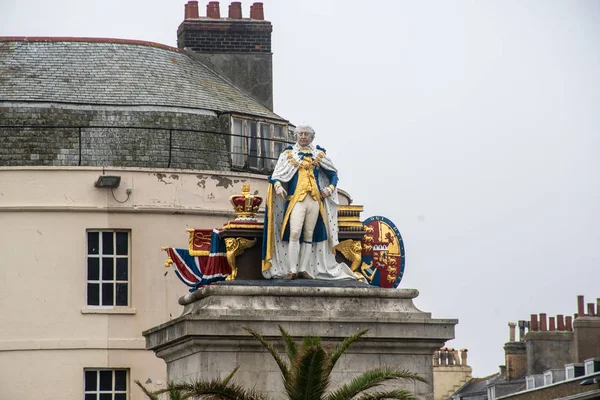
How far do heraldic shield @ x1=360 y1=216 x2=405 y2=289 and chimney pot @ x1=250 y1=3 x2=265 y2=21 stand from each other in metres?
16.3

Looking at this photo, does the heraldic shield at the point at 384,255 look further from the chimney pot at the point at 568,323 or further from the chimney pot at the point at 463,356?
the chimney pot at the point at 463,356

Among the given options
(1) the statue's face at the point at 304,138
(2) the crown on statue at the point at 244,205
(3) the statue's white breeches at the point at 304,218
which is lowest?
(3) the statue's white breeches at the point at 304,218

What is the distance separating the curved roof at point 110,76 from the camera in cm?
6240

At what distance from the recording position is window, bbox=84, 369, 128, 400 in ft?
190

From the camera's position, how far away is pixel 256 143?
6372 centimetres

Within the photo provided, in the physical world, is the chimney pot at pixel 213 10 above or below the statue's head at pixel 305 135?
above

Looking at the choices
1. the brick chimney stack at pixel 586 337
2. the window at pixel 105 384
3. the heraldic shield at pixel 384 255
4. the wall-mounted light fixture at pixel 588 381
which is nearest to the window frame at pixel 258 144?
the window at pixel 105 384

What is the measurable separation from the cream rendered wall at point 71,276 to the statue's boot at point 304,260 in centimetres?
1809

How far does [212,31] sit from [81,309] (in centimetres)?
1321

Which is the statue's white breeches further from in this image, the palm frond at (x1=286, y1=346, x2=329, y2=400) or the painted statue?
the palm frond at (x1=286, y1=346, x2=329, y2=400)

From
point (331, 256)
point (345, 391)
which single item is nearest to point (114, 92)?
point (331, 256)

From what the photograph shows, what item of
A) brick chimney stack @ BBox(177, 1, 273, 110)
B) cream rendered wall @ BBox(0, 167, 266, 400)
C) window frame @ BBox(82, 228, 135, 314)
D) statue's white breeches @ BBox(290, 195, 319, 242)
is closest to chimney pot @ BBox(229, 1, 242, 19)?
brick chimney stack @ BBox(177, 1, 273, 110)

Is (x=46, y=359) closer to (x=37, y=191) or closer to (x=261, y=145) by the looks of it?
(x=37, y=191)

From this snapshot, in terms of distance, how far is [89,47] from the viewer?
65125 mm
